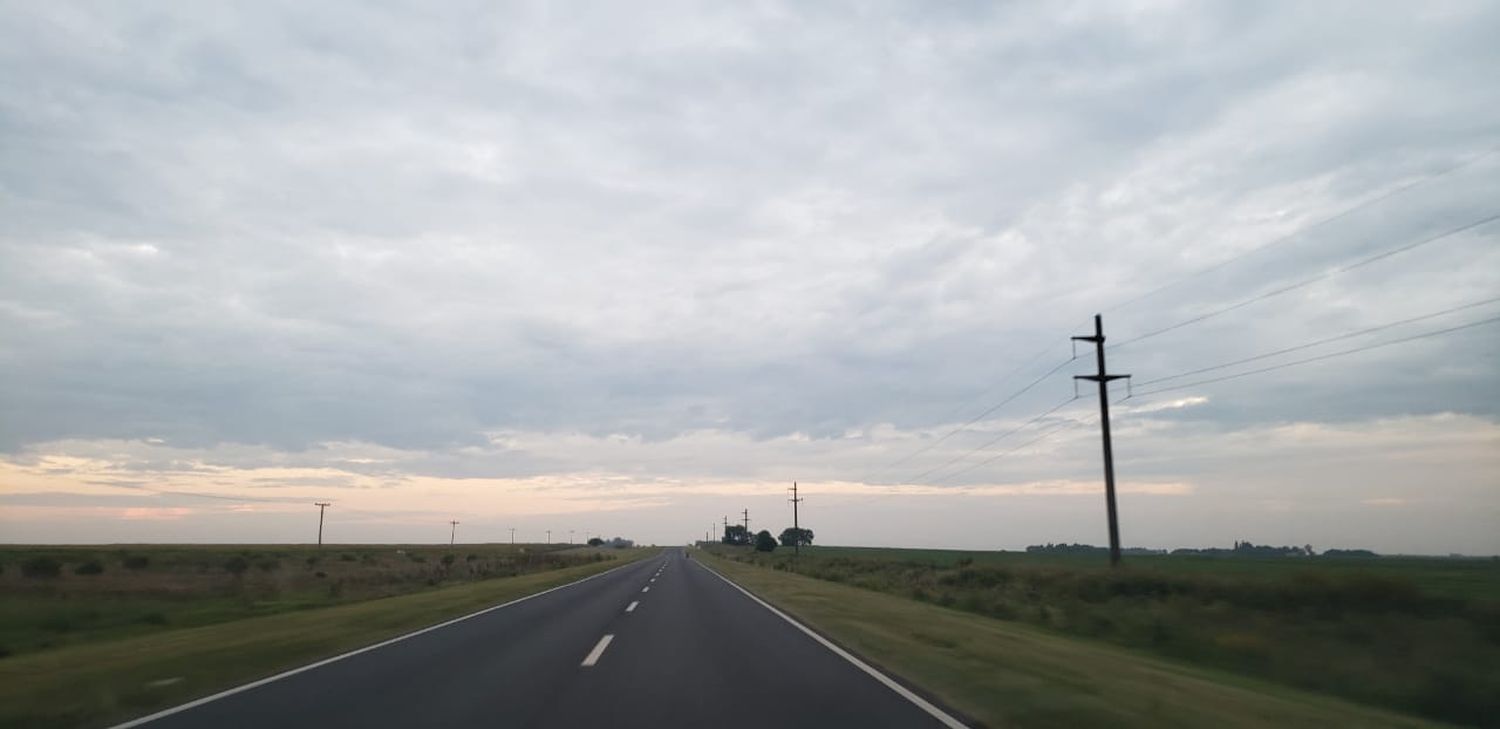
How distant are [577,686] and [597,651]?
12.9 feet

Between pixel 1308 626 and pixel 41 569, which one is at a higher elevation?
pixel 1308 626

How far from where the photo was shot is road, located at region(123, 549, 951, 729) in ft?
31.0

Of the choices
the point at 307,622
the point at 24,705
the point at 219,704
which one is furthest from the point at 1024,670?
the point at 307,622

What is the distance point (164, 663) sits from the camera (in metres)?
14.1

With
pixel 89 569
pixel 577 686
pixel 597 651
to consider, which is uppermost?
pixel 577 686

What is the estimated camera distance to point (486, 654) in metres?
15.1

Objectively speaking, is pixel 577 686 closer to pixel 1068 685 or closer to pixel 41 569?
pixel 1068 685

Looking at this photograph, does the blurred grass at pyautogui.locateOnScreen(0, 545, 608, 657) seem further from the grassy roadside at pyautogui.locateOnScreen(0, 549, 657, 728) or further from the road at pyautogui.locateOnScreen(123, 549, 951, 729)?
the road at pyautogui.locateOnScreen(123, 549, 951, 729)

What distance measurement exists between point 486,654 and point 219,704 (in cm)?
509

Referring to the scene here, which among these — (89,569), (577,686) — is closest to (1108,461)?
(577,686)

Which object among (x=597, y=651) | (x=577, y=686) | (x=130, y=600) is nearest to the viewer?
(x=577, y=686)

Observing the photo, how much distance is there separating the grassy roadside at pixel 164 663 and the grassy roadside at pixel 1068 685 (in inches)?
364

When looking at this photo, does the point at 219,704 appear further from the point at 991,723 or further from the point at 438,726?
the point at 991,723

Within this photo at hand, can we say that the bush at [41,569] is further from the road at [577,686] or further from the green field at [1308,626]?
the green field at [1308,626]
